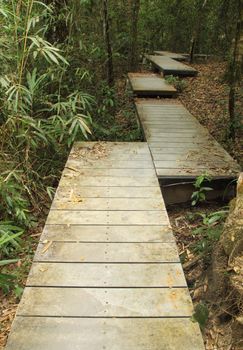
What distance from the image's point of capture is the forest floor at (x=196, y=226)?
98.1 inches

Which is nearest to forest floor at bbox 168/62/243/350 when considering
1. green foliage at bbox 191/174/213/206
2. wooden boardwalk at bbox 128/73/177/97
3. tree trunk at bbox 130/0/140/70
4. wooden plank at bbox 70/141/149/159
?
green foliage at bbox 191/174/213/206

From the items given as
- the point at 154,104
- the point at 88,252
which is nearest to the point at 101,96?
the point at 154,104

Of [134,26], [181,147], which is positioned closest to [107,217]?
[181,147]

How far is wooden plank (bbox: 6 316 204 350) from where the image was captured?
169cm

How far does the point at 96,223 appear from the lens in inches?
108

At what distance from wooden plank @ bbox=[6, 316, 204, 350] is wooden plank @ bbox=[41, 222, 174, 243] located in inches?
29.6

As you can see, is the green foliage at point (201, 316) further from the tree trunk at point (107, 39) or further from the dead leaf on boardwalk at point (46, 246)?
the tree trunk at point (107, 39)

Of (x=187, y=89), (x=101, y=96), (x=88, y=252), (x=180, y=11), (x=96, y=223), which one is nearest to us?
(x=88, y=252)

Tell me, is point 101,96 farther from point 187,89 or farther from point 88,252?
point 88,252

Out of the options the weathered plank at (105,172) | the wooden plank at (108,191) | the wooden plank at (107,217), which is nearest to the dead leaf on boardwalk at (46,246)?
the wooden plank at (107,217)

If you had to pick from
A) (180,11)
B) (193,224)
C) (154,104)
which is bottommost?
(193,224)

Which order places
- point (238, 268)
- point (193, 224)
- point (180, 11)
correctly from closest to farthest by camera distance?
point (238, 268)
point (193, 224)
point (180, 11)

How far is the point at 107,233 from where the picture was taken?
8.62 ft

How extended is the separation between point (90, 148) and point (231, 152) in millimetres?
2029
